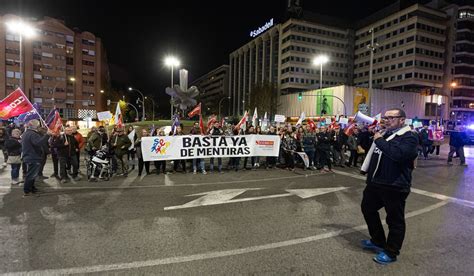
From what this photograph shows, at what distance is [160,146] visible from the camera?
424 inches

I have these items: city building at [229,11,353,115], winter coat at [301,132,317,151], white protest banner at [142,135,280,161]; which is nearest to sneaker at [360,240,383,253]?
white protest banner at [142,135,280,161]

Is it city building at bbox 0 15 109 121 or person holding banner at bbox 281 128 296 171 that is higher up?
city building at bbox 0 15 109 121

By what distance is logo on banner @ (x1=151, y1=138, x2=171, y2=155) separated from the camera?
10.7 metres

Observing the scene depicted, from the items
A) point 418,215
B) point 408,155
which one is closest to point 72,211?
point 408,155

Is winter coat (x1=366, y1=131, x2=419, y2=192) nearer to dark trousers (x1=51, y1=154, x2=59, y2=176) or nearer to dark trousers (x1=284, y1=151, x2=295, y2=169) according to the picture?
dark trousers (x1=284, y1=151, x2=295, y2=169)

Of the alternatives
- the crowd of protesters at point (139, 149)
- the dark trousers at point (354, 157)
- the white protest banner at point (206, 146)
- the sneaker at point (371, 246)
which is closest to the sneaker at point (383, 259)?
the sneaker at point (371, 246)

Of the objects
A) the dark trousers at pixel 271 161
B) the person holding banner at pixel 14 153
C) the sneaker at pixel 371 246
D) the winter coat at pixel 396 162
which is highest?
the winter coat at pixel 396 162

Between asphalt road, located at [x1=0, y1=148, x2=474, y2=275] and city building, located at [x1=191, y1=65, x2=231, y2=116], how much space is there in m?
124

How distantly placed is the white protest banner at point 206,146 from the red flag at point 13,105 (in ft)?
12.0

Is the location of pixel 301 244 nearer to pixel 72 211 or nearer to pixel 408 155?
pixel 408 155

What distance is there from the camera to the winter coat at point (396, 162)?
3734mm

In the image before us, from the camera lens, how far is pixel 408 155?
372 centimetres

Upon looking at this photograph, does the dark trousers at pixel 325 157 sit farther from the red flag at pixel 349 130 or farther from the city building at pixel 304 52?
the city building at pixel 304 52

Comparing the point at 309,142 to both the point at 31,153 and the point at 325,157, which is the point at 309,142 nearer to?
the point at 325,157
